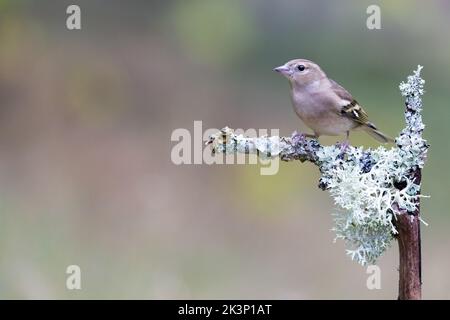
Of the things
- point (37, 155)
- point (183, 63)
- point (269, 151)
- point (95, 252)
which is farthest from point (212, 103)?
point (269, 151)

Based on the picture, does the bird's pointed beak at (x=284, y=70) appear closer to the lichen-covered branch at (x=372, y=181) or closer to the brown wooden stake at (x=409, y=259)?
the lichen-covered branch at (x=372, y=181)

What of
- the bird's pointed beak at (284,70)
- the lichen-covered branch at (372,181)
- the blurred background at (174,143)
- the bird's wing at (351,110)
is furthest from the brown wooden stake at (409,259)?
the blurred background at (174,143)

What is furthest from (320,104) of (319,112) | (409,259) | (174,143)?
(174,143)

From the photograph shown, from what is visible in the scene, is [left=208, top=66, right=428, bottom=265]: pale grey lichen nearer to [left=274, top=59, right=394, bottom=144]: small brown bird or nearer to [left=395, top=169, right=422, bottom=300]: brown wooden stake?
[left=395, top=169, right=422, bottom=300]: brown wooden stake

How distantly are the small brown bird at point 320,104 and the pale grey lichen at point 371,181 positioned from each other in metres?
0.95

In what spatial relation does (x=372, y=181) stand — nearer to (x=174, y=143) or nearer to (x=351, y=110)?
(x=351, y=110)

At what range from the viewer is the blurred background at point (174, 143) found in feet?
18.4

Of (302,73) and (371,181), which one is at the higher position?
(302,73)

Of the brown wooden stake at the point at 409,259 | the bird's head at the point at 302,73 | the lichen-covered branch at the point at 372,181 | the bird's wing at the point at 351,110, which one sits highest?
the bird's head at the point at 302,73

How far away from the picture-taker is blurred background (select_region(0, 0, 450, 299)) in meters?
5.61

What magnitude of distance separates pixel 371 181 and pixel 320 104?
1105 millimetres

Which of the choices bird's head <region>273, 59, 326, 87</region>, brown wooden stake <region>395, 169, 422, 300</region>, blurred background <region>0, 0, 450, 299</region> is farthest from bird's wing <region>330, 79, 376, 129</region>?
blurred background <region>0, 0, 450, 299</region>

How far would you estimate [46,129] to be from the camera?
7.19 m

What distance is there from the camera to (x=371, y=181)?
2.14 metres
